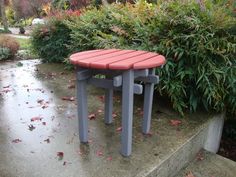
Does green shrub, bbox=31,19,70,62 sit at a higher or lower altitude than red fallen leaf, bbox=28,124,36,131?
higher

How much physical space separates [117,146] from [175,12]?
1471 millimetres

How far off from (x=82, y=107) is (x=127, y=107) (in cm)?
39

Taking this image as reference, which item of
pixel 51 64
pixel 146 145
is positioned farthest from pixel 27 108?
pixel 51 64

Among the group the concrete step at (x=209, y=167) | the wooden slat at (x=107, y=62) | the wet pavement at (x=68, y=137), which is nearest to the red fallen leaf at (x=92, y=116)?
the wet pavement at (x=68, y=137)

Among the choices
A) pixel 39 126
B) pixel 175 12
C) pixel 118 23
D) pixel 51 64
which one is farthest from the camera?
pixel 51 64

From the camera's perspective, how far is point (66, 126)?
94.9 inches

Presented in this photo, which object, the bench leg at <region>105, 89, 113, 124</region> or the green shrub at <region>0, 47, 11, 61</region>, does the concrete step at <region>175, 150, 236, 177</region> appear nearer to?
the bench leg at <region>105, 89, 113, 124</region>

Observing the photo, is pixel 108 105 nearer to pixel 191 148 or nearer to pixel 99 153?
pixel 99 153

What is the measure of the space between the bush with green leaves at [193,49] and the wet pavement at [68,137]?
0.83ft

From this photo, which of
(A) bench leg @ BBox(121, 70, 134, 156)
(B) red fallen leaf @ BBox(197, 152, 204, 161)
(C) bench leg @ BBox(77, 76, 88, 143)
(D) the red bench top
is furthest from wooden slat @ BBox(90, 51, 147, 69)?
(B) red fallen leaf @ BBox(197, 152, 204, 161)

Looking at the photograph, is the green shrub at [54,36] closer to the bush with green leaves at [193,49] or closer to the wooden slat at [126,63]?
the bush with green leaves at [193,49]

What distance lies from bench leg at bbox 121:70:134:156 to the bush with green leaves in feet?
2.87

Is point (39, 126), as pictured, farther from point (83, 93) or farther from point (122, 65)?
point (122, 65)

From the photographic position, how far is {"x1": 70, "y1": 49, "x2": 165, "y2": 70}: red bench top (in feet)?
5.47
